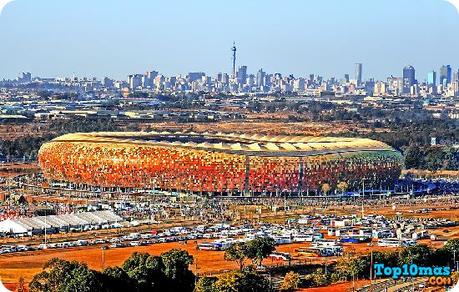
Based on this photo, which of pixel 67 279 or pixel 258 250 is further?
pixel 258 250

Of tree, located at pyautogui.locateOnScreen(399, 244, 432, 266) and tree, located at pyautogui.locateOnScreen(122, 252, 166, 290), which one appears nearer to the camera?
tree, located at pyautogui.locateOnScreen(122, 252, 166, 290)

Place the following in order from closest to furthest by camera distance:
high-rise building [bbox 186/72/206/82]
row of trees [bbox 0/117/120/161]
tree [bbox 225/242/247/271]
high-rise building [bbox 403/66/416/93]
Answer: tree [bbox 225/242/247/271] < row of trees [bbox 0/117/120/161] < high-rise building [bbox 403/66/416/93] < high-rise building [bbox 186/72/206/82]

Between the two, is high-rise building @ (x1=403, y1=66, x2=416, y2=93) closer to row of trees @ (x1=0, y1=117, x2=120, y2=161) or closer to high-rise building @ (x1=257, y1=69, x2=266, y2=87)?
high-rise building @ (x1=257, y1=69, x2=266, y2=87)

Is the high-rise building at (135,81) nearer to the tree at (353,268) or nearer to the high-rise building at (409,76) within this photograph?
the high-rise building at (409,76)

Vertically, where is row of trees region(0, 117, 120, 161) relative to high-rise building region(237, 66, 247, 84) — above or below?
below

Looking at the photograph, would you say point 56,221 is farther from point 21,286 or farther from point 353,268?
point 353,268

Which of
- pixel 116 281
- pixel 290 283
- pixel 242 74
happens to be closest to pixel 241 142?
pixel 290 283

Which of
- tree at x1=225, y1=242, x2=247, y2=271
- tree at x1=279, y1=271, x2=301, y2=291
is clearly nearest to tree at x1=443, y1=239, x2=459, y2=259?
tree at x1=279, y1=271, x2=301, y2=291
